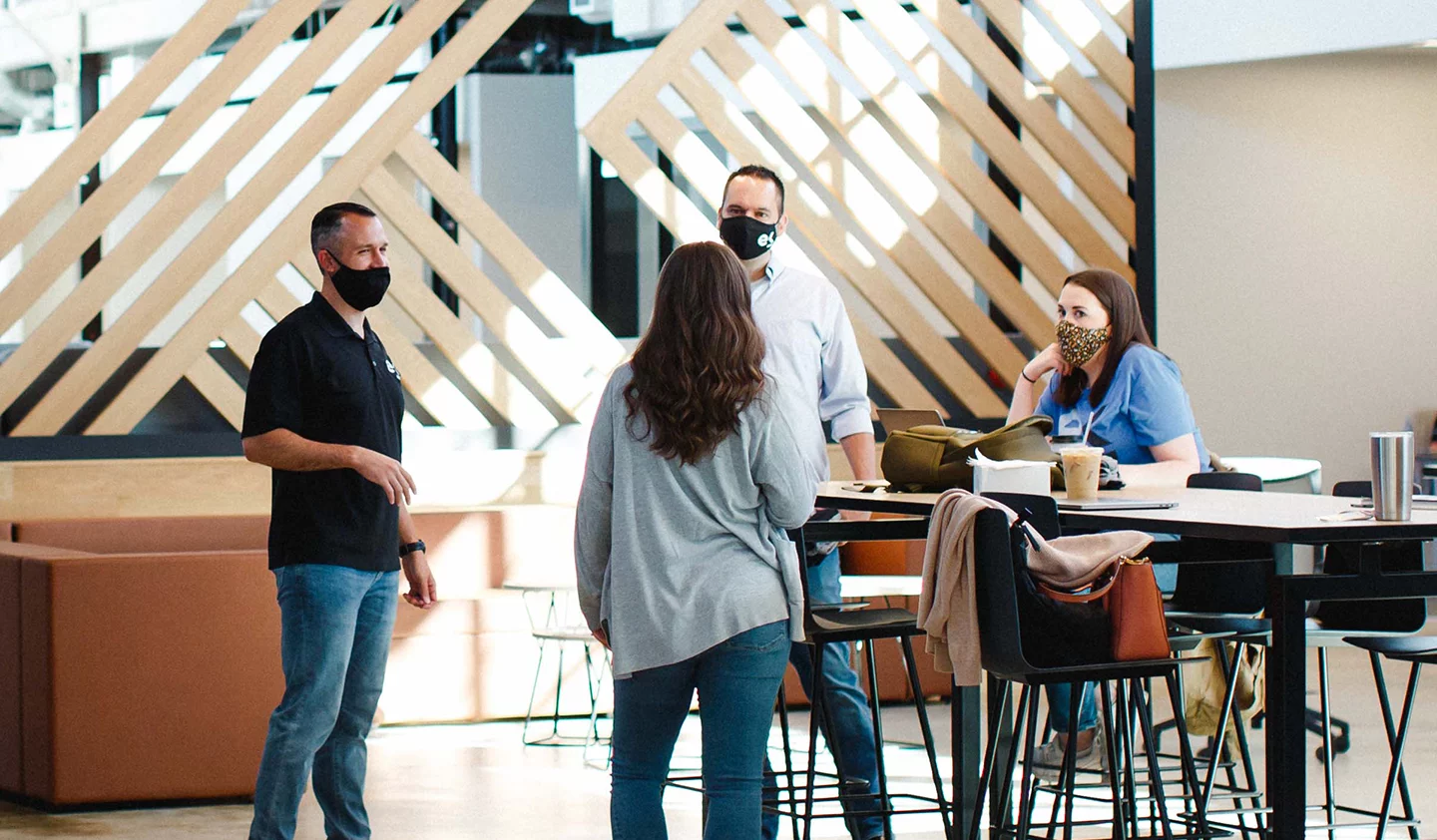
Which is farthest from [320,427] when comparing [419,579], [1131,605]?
[1131,605]

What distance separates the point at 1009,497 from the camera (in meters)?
3.22

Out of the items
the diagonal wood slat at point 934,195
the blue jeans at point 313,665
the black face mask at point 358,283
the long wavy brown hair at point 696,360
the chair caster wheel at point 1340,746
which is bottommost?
the chair caster wheel at point 1340,746

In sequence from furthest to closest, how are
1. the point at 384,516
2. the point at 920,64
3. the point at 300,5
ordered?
Answer: 1. the point at 920,64
2. the point at 300,5
3. the point at 384,516

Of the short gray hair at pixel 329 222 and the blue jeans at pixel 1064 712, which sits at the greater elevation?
the short gray hair at pixel 329 222

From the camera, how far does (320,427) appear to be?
11.7 feet

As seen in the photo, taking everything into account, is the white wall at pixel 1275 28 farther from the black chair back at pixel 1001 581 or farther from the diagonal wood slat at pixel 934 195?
the black chair back at pixel 1001 581

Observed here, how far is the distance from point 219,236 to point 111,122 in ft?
1.71

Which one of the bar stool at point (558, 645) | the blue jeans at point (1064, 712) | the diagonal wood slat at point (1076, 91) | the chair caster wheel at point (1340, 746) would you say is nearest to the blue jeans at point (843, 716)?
the blue jeans at point (1064, 712)

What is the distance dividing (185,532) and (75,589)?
1.18 metres

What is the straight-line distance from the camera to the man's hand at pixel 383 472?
3490 mm

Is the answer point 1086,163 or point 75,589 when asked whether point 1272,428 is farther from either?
point 75,589

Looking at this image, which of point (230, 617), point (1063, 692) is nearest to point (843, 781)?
point (1063, 692)

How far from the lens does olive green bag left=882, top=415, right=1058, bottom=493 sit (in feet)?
11.3

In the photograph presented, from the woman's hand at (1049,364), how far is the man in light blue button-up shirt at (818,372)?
45 centimetres
